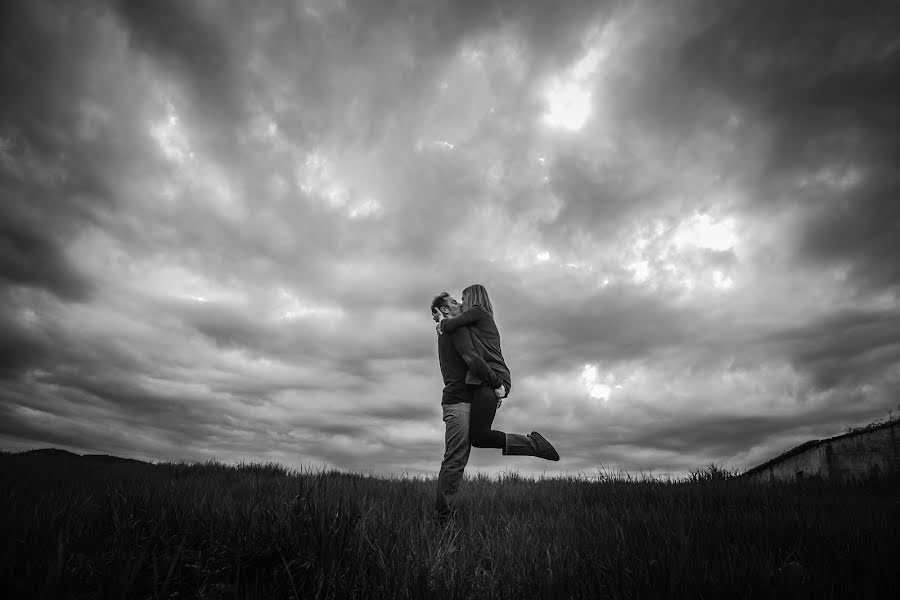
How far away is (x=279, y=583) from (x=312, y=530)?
0.89 ft

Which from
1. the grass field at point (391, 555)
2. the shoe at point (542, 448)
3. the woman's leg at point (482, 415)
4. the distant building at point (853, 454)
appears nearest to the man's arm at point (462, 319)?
the woman's leg at point (482, 415)

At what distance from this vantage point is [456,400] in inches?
191

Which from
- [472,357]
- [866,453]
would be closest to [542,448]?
[472,357]

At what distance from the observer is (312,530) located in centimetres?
243

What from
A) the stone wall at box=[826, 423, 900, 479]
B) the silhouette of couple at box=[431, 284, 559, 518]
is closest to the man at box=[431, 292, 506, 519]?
the silhouette of couple at box=[431, 284, 559, 518]

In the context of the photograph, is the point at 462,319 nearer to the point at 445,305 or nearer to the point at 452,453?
the point at 445,305

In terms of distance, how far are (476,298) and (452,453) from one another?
1758 millimetres

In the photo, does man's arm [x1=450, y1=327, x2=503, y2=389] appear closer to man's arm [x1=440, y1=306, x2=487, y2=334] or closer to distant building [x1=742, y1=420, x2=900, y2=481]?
man's arm [x1=440, y1=306, x2=487, y2=334]

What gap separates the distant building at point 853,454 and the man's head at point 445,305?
6.17 meters

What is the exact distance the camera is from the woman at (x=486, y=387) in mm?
4836

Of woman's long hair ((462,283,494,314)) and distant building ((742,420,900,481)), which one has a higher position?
woman's long hair ((462,283,494,314))

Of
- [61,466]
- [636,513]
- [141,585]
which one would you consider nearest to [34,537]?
[141,585]

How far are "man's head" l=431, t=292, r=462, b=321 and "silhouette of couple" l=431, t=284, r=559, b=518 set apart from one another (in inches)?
2.0

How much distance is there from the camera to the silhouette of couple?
4.64 meters
